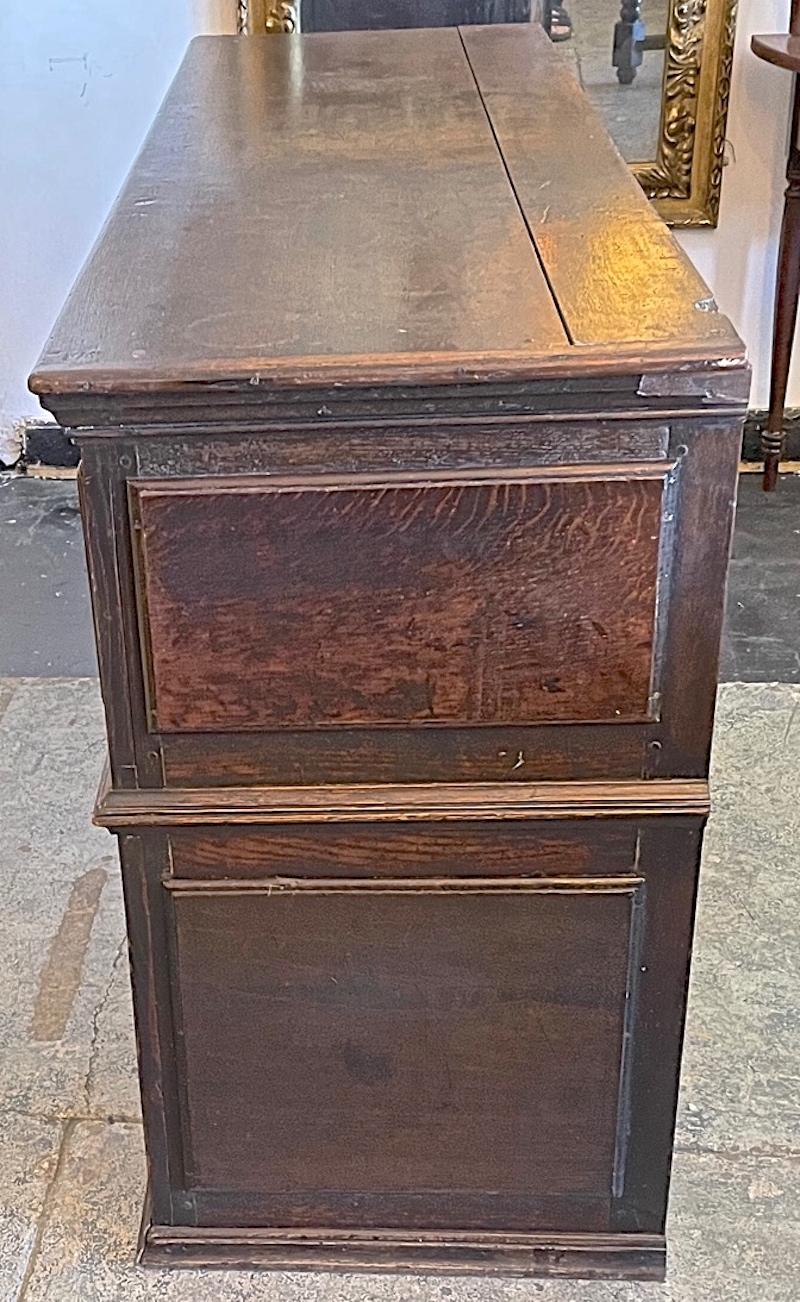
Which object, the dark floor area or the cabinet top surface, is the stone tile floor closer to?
the dark floor area

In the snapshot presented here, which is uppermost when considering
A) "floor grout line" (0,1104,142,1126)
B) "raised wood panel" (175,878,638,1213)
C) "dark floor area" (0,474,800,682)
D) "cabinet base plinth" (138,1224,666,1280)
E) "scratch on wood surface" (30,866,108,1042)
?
"raised wood panel" (175,878,638,1213)

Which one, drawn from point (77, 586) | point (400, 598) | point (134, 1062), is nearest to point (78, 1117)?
point (134, 1062)

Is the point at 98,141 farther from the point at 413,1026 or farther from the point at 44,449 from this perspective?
the point at 413,1026

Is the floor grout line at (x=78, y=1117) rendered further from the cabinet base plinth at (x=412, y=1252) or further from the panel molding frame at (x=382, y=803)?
the panel molding frame at (x=382, y=803)

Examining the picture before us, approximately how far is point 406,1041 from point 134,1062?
52 cm

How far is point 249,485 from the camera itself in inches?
42.1

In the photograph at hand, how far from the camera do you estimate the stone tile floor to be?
4.61 feet

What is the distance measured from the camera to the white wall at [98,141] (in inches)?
112

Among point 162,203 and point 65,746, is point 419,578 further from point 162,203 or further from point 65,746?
point 65,746

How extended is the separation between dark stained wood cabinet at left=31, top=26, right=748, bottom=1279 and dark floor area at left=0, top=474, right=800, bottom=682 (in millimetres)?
1197

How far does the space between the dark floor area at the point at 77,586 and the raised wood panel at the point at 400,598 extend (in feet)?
4.58

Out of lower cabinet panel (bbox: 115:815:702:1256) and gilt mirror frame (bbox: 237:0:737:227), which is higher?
gilt mirror frame (bbox: 237:0:737:227)

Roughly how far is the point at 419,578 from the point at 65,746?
1.33 meters

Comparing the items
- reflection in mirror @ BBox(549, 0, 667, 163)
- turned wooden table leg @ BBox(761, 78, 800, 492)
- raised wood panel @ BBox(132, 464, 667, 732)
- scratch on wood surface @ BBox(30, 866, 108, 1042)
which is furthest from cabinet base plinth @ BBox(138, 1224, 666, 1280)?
reflection in mirror @ BBox(549, 0, 667, 163)
